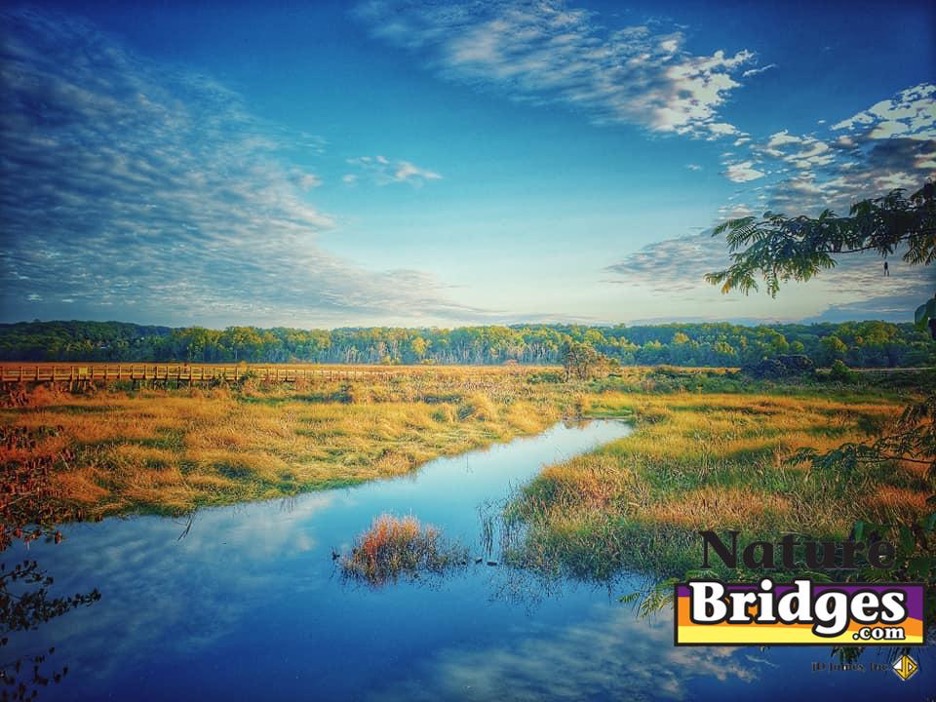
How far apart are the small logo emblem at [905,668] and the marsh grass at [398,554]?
465 cm

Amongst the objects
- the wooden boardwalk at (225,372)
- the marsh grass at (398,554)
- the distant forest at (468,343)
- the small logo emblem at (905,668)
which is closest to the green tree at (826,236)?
the distant forest at (468,343)

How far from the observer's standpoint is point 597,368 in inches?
827

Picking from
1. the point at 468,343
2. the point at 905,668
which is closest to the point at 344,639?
the point at 905,668

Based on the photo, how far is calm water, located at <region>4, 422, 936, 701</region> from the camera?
15.4 feet

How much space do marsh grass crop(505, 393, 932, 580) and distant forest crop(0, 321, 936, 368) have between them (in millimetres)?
1527

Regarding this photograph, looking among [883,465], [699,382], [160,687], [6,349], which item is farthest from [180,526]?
[699,382]

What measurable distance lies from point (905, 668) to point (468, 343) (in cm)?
1433

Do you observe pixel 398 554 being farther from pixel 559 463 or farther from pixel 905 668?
pixel 905 668

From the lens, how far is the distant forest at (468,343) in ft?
35.8

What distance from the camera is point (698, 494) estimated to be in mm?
7652

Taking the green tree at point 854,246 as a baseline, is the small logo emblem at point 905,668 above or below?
below

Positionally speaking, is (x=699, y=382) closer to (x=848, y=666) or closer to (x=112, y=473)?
(x=848, y=666)

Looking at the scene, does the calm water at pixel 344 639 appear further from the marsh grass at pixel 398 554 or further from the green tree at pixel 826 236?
the green tree at pixel 826 236

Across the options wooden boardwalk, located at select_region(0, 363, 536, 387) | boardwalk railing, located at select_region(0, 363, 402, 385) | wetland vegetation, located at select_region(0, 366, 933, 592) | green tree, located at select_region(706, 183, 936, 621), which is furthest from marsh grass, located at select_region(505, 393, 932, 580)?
boardwalk railing, located at select_region(0, 363, 402, 385)
